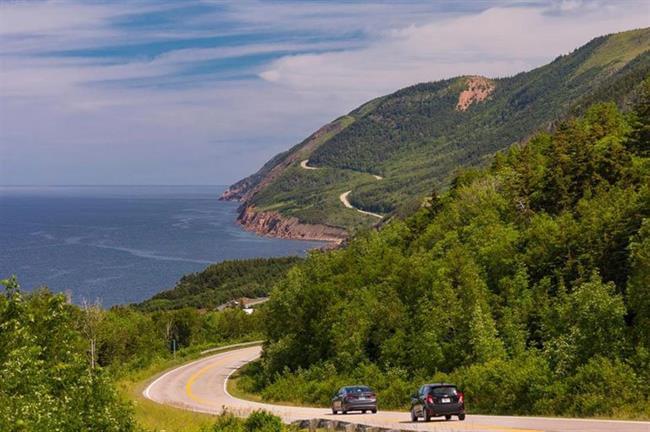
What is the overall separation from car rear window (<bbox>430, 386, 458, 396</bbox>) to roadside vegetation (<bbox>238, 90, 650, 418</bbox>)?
12.3 feet

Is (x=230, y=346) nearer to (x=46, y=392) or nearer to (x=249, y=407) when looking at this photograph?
(x=249, y=407)

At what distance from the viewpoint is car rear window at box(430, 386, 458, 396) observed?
31.1 metres

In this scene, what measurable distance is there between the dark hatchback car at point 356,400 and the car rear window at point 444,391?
8.44 meters

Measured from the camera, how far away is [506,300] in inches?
2173

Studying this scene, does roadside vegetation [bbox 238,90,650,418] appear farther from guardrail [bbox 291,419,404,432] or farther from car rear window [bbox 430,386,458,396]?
guardrail [bbox 291,419,404,432]

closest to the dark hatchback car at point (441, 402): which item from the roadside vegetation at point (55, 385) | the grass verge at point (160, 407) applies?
the grass verge at point (160, 407)

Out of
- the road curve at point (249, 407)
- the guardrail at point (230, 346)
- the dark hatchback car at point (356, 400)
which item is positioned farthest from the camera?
the guardrail at point (230, 346)

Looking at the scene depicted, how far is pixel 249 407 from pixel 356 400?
14.1m

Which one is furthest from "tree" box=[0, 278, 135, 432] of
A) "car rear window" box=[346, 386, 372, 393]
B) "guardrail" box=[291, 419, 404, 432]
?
"car rear window" box=[346, 386, 372, 393]

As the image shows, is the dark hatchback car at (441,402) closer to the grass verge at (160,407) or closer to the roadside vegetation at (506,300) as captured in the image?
the roadside vegetation at (506,300)

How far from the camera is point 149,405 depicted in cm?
5397

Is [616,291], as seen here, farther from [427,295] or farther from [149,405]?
[149,405]

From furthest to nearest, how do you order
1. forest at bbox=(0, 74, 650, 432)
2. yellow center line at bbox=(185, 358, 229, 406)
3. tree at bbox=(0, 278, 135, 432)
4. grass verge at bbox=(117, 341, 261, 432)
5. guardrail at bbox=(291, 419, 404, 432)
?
1. yellow center line at bbox=(185, 358, 229, 406)
2. grass verge at bbox=(117, 341, 261, 432)
3. forest at bbox=(0, 74, 650, 432)
4. guardrail at bbox=(291, 419, 404, 432)
5. tree at bbox=(0, 278, 135, 432)

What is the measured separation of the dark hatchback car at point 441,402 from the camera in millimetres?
30781
